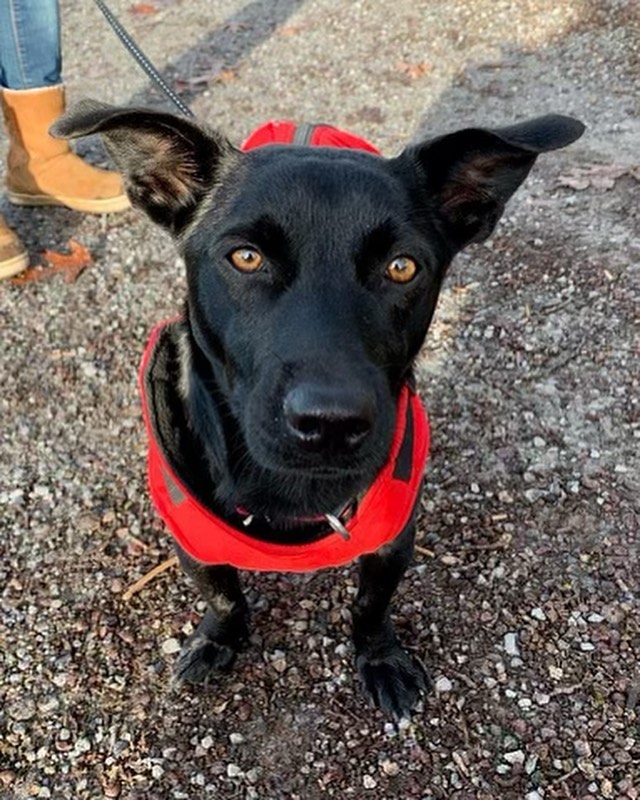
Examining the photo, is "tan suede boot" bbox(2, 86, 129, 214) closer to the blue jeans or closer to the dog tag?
the blue jeans

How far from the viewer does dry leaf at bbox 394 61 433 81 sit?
6621mm

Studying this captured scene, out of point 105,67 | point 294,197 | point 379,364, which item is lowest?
point 105,67

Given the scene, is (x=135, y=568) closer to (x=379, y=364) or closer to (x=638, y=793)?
(x=379, y=364)

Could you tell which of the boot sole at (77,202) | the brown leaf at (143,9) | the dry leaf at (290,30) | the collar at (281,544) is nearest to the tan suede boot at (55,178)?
the boot sole at (77,202)

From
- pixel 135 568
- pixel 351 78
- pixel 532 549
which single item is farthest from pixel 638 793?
pixel 351 78

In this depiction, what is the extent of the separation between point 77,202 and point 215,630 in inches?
114

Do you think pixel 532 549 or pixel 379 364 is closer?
pixel 379 364

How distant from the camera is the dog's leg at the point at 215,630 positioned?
3.01 meters

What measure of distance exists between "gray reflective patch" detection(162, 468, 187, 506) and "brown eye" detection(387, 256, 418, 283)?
0.85 meters

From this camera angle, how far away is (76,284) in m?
4.77

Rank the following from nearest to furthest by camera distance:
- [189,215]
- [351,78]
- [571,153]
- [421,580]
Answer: [189,215] < [421,580] < [571,153] < [351,78]

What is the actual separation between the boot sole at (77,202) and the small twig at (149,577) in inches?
93.2

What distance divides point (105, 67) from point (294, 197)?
205 inches

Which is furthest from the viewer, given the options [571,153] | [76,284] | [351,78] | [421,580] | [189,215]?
[351,78]
